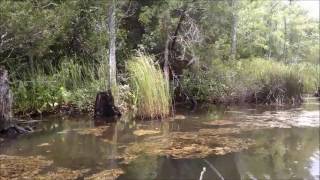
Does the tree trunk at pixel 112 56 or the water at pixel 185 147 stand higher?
the tree trunk at pixel 112 56

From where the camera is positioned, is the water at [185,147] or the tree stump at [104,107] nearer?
the water at [185,147]

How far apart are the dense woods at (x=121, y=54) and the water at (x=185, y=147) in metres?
1.26

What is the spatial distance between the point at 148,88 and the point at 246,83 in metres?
5.72

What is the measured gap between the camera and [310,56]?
31609 mm

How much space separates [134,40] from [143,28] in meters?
0.51

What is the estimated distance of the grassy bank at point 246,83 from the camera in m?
15.1

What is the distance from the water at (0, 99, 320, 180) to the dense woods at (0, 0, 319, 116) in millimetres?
1262

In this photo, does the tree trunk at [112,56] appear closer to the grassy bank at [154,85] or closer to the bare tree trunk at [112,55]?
the bare tree trunk at [112,55]

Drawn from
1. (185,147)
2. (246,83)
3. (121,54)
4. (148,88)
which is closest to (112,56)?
(148,88)

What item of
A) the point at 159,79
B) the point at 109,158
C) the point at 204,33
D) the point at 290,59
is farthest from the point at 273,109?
the point at 290,59

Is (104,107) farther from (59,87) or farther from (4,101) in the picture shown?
(4,101)

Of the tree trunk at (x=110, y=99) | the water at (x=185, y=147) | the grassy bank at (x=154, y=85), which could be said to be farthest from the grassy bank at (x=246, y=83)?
the tree trunk at (x=110, y=99)

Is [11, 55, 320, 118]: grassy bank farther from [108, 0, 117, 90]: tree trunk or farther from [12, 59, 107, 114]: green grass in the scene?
[108, 0, 117, 90]: tree trunk

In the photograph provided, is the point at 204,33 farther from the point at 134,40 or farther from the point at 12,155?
the point at 12,155
